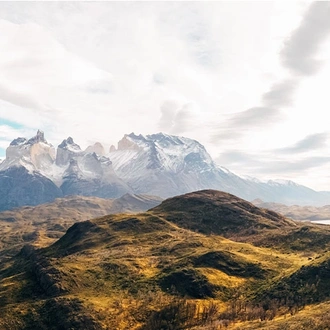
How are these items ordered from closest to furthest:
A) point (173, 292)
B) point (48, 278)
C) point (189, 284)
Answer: point (173, 292) < point (48, 278) < point (189, 284)

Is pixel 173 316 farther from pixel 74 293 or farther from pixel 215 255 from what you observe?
pixel 215 255

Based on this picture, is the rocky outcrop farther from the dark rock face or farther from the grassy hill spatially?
the dark rock face

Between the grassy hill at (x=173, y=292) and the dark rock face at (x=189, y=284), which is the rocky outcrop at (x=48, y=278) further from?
the dark rock face at (x=189, y=284)

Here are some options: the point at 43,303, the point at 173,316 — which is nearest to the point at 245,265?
the point at 173,316

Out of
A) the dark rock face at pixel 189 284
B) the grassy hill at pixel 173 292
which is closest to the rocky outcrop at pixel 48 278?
the grassy hill at pixel 173 292

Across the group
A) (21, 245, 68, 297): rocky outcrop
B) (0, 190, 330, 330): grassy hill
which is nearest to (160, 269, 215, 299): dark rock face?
(0, 190, 330, 330): grassy hill

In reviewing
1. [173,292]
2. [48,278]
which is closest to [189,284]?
[173,292]

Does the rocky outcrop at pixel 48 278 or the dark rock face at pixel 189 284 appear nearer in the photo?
the rocky outcrop at pixel 48 278

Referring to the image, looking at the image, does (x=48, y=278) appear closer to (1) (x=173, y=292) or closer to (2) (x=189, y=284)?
(1) (x=173, y=292)

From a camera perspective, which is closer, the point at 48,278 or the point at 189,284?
the point at 48,278

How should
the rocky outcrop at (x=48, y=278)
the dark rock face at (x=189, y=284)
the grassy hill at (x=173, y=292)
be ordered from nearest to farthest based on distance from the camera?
the grassy hill at (x=173, y=292) → the rocky outcrop at (x=48, y=278) → the dark rock face at (x=189, y=284)

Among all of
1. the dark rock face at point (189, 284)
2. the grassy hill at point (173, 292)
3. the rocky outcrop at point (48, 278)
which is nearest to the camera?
the grassy hill at point (173, 292)
